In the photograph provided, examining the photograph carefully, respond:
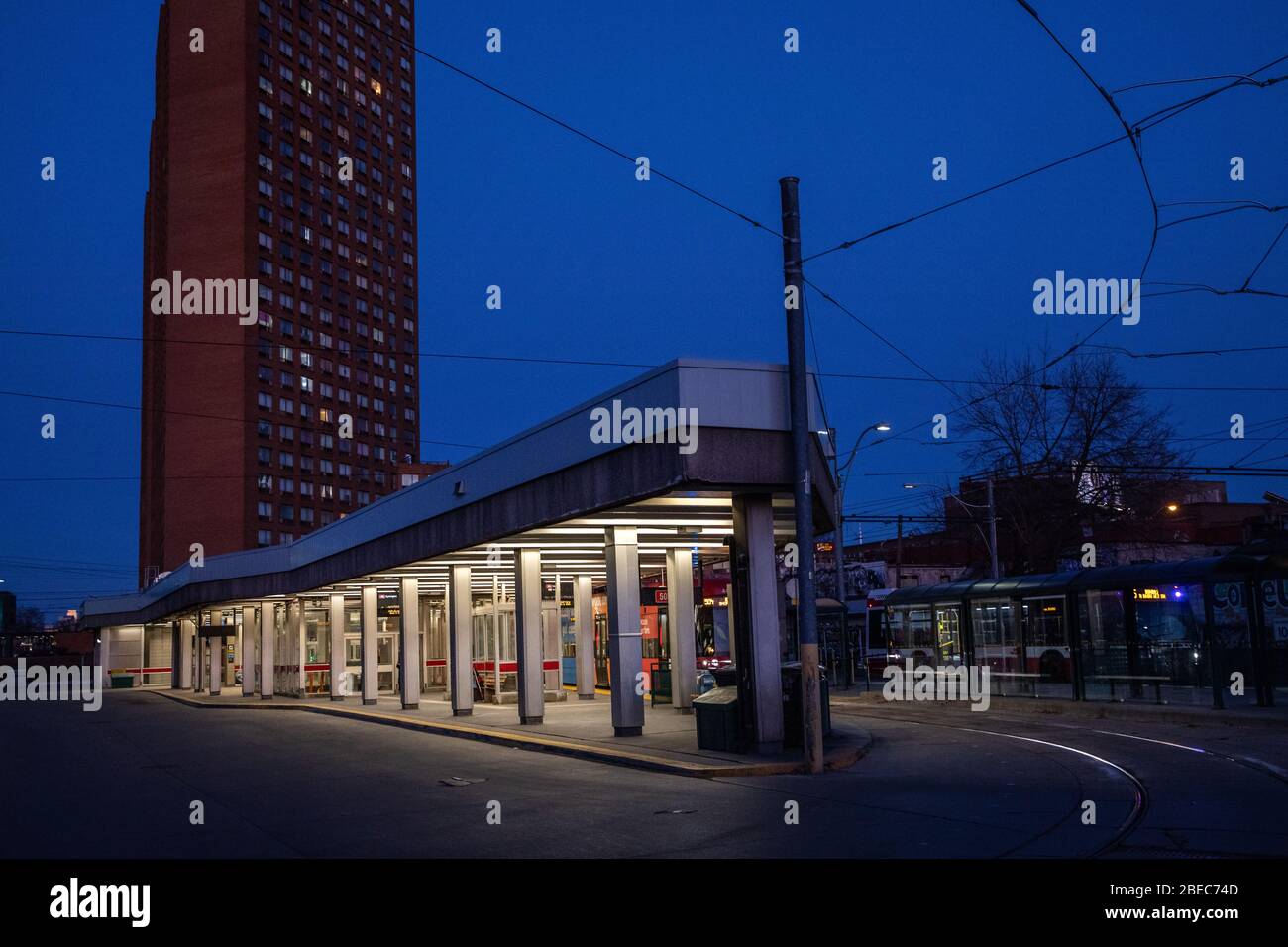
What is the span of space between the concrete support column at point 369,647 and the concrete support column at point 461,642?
8.87 meters

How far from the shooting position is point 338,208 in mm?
121375

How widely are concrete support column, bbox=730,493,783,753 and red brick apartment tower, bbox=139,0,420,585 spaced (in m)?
82.5

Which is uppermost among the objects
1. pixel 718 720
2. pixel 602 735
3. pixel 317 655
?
pixel 317 655

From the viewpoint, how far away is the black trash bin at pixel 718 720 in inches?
699

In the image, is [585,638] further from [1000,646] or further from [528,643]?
[1000,646]

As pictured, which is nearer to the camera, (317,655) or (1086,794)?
(1086,794)

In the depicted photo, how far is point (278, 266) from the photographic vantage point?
11256 cm

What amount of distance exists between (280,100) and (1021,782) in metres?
116

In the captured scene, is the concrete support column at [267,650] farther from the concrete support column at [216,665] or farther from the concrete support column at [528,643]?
the concrete support column at [528,643]

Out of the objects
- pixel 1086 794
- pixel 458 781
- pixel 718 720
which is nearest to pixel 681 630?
pixel 718 720

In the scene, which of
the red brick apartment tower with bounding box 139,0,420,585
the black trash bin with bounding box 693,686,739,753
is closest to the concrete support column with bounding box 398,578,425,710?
the black trash bin with bounding box 693,686,739,753

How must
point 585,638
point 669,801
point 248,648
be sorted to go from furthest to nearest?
1. point 248,648
2. point 585,638
3. point 669,801

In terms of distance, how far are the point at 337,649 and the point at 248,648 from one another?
45.3ft
